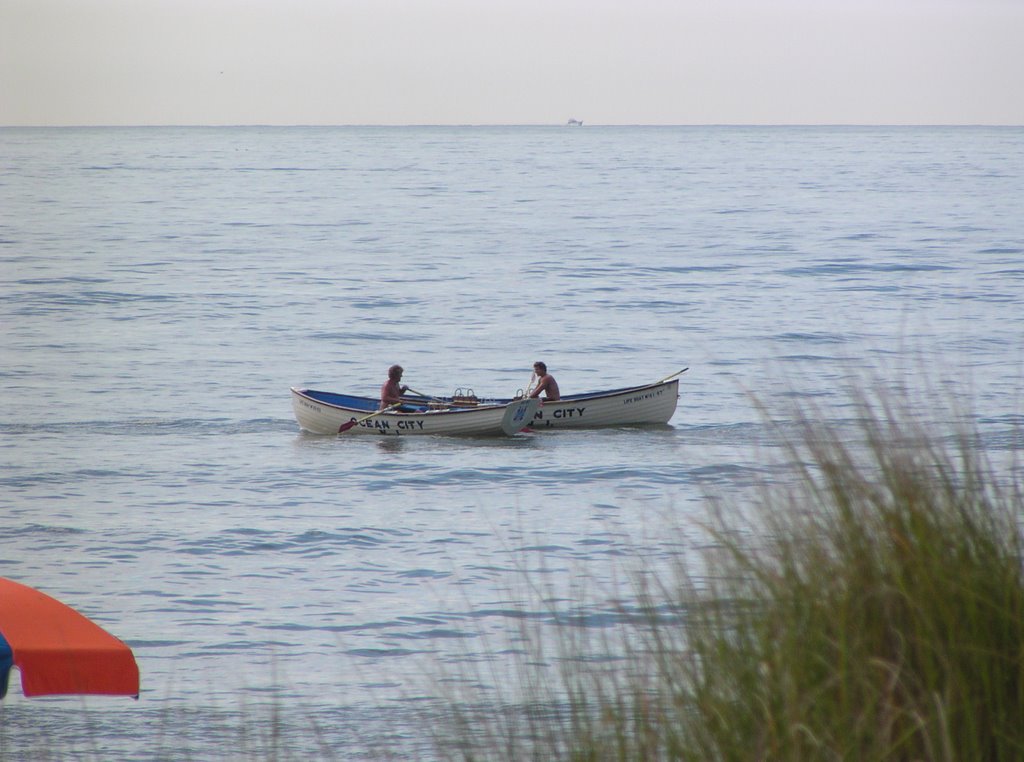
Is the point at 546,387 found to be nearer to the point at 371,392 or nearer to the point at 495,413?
the point at 495,413

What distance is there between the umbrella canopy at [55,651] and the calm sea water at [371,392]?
0.44 m

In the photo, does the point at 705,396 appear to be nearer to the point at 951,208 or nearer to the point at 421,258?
the point at 421,258

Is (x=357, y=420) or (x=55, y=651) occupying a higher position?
(x=357, y=420)

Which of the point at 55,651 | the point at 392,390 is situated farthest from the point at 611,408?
the point at 55,651

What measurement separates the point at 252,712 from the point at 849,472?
6531 mm

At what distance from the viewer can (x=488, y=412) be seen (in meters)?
20.9

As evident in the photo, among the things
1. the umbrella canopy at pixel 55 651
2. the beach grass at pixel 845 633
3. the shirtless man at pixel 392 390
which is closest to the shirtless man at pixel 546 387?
the shirtless man at pixel 392 390

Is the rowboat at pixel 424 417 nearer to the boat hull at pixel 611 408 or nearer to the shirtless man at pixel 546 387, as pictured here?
the shirtless man at pixel 546 387

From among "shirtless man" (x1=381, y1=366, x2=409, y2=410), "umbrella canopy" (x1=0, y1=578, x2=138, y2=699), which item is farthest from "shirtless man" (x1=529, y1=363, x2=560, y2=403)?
"umbrella canopy" (x1=0, y1=578, x2=138, y2=699)

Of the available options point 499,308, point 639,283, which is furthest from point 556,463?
point 639,283

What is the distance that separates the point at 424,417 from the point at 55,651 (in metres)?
14.3

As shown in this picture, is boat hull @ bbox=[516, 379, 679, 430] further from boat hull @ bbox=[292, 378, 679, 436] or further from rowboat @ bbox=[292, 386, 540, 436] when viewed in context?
rowboat @ bbox=[292, 386, 540, 436]

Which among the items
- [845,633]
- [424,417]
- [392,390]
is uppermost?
[845,633]

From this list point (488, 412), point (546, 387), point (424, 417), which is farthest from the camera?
point (546, 387)
